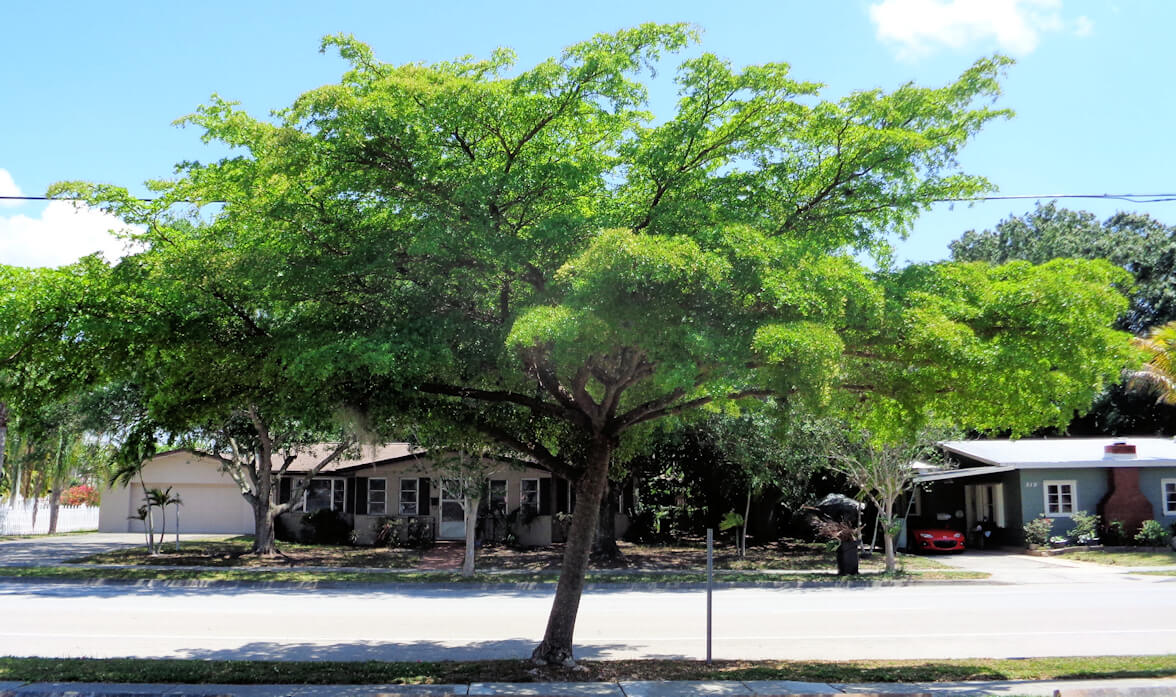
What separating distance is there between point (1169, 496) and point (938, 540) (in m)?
8.18

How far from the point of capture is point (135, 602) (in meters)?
17.4

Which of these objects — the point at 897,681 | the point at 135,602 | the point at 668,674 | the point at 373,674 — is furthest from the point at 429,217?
the point at 135,602

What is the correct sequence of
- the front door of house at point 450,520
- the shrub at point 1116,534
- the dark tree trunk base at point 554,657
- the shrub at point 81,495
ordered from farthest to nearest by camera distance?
the shrub at point 81,495 → the front door of house at point 450,520 → the shrub at point 1116,534 → the dark tree trunk base at point 554,657

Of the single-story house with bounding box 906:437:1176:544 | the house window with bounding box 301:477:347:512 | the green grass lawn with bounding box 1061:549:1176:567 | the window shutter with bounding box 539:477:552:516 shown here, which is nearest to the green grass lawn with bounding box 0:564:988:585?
the green grass lawn with bounding box 1061:549:1176:567

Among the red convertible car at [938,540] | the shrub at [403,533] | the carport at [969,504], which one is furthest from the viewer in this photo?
the shrub at [403,533]

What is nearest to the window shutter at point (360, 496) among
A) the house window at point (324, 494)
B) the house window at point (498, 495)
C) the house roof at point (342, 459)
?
the house roof at point (342, 459)

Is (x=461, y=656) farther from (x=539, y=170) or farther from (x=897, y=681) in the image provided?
(x=539, y=170)

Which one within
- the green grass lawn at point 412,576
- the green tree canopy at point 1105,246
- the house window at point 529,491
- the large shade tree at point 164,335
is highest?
the green tree canopy at point 1105,246

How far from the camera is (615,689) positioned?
30.6 feet

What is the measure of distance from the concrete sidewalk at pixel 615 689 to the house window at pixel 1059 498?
2280 centimetres

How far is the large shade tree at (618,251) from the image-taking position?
8.34 metres

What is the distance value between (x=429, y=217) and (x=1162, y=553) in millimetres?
27301

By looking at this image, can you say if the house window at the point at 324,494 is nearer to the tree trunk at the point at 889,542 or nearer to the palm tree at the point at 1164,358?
the tree trunk at the point at 889,542

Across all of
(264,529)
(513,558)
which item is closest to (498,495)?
(513,558)
